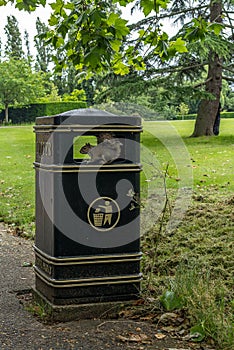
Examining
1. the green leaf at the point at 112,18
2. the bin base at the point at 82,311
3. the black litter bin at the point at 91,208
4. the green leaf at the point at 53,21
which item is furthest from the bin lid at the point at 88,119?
the green leaf at the point at 53,21

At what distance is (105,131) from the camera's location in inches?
145

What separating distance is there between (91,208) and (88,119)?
0.57 meters

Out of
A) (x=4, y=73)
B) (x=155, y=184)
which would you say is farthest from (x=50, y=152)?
(x=4, y=73)

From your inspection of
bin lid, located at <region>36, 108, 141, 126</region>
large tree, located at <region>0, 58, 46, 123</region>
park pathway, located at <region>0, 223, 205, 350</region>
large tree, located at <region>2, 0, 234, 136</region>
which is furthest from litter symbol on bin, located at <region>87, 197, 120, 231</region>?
large tree, located at <region>0, 58, 46, 123</region>

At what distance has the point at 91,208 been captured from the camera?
12.1 feet

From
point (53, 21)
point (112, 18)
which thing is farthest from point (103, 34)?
point (53, 21)

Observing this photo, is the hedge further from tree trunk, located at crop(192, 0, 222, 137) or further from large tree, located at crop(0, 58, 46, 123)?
tree trunk, located at crop(192, 0, 222, 137)

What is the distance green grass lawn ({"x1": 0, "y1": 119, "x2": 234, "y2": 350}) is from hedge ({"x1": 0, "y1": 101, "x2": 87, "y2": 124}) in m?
25.8

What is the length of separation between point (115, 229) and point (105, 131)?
25.2 inches

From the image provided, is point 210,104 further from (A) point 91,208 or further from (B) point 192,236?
(A) point 91,208

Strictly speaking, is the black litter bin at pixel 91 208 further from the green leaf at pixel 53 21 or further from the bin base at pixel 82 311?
the green leaf at pixel 53 21

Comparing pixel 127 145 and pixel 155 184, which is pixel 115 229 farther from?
pixel 155 184

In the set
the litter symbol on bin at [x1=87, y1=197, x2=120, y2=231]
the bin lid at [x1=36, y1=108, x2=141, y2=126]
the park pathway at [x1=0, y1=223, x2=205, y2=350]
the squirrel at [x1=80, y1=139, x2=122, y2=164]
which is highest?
the bin lid at [x1=36, y1=108, x2=141, y2=126]

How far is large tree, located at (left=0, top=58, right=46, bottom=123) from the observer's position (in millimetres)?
40594
